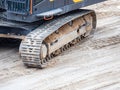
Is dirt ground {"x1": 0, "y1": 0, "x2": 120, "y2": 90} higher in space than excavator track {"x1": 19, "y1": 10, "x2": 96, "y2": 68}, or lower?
lower

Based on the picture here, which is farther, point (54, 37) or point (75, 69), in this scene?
point (54, 37)

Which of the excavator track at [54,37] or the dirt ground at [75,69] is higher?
the excavator track at [54,37]

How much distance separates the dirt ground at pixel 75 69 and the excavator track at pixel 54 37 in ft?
0.63

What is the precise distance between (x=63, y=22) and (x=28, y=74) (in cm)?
182

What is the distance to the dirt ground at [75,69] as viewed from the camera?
344 inches

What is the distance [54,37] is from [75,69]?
3.72 ft

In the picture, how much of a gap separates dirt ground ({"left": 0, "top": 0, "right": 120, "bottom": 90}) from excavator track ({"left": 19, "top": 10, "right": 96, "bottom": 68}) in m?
0.19

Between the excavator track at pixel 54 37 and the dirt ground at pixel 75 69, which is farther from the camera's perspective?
the excavator track at pixel 54 37

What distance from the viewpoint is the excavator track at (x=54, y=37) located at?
9.62 metres

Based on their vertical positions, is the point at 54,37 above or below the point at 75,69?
above

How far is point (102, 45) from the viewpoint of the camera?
1128cm

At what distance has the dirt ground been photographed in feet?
28.6

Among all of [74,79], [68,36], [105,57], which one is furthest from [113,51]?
[74,79]

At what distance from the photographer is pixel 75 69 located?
9.59 metres
